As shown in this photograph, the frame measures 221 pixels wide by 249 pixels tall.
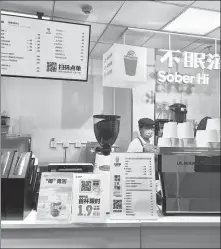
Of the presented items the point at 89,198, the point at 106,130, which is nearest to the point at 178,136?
the point at 106,130

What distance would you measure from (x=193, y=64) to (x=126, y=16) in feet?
4.12

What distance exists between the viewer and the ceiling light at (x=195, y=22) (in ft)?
13.1

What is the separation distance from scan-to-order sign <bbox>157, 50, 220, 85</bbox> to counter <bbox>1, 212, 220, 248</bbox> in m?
3.22

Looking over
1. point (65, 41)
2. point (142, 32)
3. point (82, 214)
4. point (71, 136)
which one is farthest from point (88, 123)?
point (82, 214)

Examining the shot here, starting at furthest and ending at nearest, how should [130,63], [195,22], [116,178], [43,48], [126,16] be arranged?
[195,22] < [126,16] < [130,63] < [43,48] < [116,178]

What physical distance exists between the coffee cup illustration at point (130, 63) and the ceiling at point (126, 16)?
60cm

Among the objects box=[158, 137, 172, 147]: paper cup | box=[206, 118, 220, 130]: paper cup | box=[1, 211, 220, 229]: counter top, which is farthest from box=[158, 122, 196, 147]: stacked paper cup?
box=[1, 211, 220, 229]: counter top

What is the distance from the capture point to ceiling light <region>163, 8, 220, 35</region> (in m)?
3.99

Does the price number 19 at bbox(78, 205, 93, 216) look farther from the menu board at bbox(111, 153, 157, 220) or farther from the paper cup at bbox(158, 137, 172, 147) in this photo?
the paper cup at bbox(158, 137, 172, 147)

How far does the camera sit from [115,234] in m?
1.62

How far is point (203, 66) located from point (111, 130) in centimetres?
295

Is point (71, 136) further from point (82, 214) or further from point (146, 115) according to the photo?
point (82, 214)

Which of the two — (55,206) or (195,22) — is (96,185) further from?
(195,22)

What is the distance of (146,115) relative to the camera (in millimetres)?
5332
